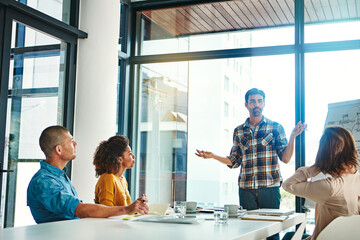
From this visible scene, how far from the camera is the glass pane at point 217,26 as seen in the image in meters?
5.48

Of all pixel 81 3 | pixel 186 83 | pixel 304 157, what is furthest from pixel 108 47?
pixel 304 157

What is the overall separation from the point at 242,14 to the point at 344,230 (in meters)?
4.07

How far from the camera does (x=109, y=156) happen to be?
3.13 m

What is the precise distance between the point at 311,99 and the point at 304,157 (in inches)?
25.0

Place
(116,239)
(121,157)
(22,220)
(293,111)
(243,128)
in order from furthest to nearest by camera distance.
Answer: (293,111), (243,128), (22,220), (121,157), (116,239)

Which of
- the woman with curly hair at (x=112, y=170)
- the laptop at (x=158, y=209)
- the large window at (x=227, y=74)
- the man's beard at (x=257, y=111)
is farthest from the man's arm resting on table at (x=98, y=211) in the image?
the large window at (x=227, y=74)

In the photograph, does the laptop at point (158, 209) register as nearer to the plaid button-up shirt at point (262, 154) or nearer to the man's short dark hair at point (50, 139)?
the man's short dark hair at point (50, 139)

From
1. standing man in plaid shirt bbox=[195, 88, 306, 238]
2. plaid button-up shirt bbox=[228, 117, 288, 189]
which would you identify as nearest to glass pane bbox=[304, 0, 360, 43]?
standing man in plaid shirt bbox=[195, 88, 306, 238]

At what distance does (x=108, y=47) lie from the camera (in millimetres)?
5250

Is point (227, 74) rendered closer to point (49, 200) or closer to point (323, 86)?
point (323, 86)

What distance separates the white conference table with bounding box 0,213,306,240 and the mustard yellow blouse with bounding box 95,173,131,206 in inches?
21.2

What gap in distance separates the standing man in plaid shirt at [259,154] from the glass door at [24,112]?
156 cm

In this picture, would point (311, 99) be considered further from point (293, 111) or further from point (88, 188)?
point (88, 188)

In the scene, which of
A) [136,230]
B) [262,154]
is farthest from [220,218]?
[262,154]
